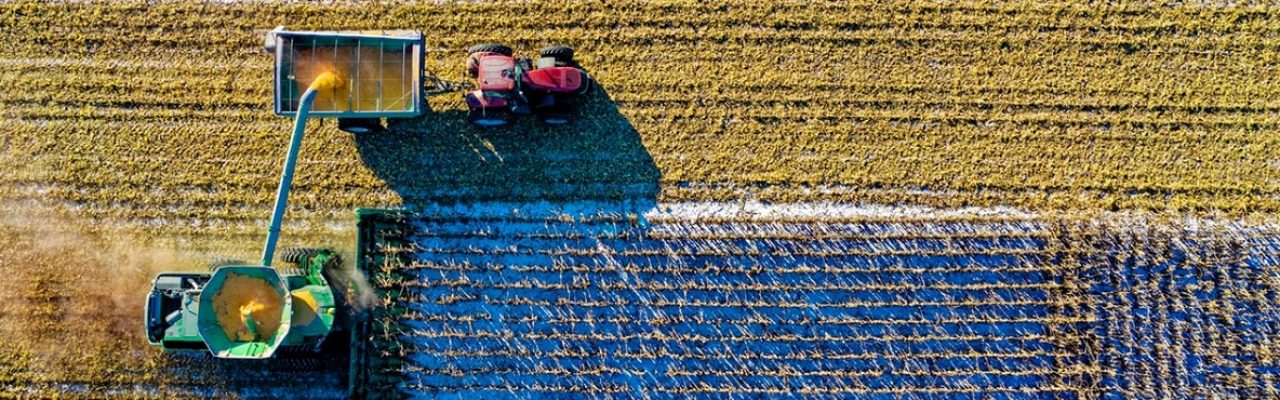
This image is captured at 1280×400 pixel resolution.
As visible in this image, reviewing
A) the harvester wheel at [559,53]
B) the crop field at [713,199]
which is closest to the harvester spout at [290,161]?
the crop field at [713,199]

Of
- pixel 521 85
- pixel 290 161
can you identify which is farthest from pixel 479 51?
pixel 290 161

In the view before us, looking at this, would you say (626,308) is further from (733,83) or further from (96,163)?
(96,163)

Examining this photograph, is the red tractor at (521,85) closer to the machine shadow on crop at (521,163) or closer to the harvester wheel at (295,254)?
the machine shadow on crop at (521,163)

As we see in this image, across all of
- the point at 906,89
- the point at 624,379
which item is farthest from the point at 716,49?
the point at 624,379

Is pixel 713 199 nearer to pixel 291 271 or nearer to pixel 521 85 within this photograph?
pixel 521 85

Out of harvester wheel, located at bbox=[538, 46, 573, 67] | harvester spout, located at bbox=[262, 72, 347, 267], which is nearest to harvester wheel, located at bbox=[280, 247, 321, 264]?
harvester spout, located at bbox=[262, 72, 347, 267]
